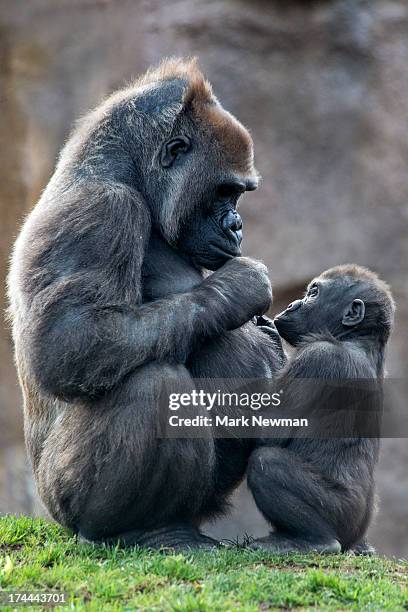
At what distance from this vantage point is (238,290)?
4.86m

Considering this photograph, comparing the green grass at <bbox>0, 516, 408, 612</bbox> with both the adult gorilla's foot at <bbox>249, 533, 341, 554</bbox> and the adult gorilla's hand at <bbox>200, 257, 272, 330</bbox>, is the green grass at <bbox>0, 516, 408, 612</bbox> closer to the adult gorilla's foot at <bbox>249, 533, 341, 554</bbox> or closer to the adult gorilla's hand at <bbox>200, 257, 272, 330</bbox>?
the adult gorilla's foot at <bbox>249, 533, 341, 554</bbox>

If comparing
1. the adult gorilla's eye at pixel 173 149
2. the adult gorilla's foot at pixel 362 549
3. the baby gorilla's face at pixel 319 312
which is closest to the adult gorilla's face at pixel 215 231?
the adult gorilla's eye at pixel 173 149

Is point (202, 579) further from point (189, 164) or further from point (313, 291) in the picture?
point (189, 164)

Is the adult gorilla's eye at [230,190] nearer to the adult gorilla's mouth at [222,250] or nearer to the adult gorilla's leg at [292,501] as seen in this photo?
the adult gorilla's mouth at [222,250]

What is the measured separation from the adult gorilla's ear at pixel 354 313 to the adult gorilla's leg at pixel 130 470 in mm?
1159

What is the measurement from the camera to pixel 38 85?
10797 mm

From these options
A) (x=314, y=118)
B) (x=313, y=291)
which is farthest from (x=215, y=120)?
(x=314, y=118)

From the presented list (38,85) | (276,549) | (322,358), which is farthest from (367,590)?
(38,85)

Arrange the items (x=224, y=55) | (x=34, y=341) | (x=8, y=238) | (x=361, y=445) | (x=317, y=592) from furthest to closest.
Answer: (x=8, y=238), (x=224, y=55), (x=361, y=445), (x=34, y=341), (x=317, y=592)

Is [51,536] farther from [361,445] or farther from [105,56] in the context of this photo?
[105,56]

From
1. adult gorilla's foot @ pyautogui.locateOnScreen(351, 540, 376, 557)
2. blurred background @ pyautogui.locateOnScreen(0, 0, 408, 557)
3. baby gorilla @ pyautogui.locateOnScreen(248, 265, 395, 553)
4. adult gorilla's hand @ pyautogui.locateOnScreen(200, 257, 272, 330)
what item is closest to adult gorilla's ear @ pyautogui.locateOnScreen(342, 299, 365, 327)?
baby gorilla @ pyautogui.locateOnScreen(248, 265, 395, 553)

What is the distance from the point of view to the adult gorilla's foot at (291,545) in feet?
15.9

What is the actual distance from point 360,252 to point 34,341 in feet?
20.5

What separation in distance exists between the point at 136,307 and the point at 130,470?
777 mm
